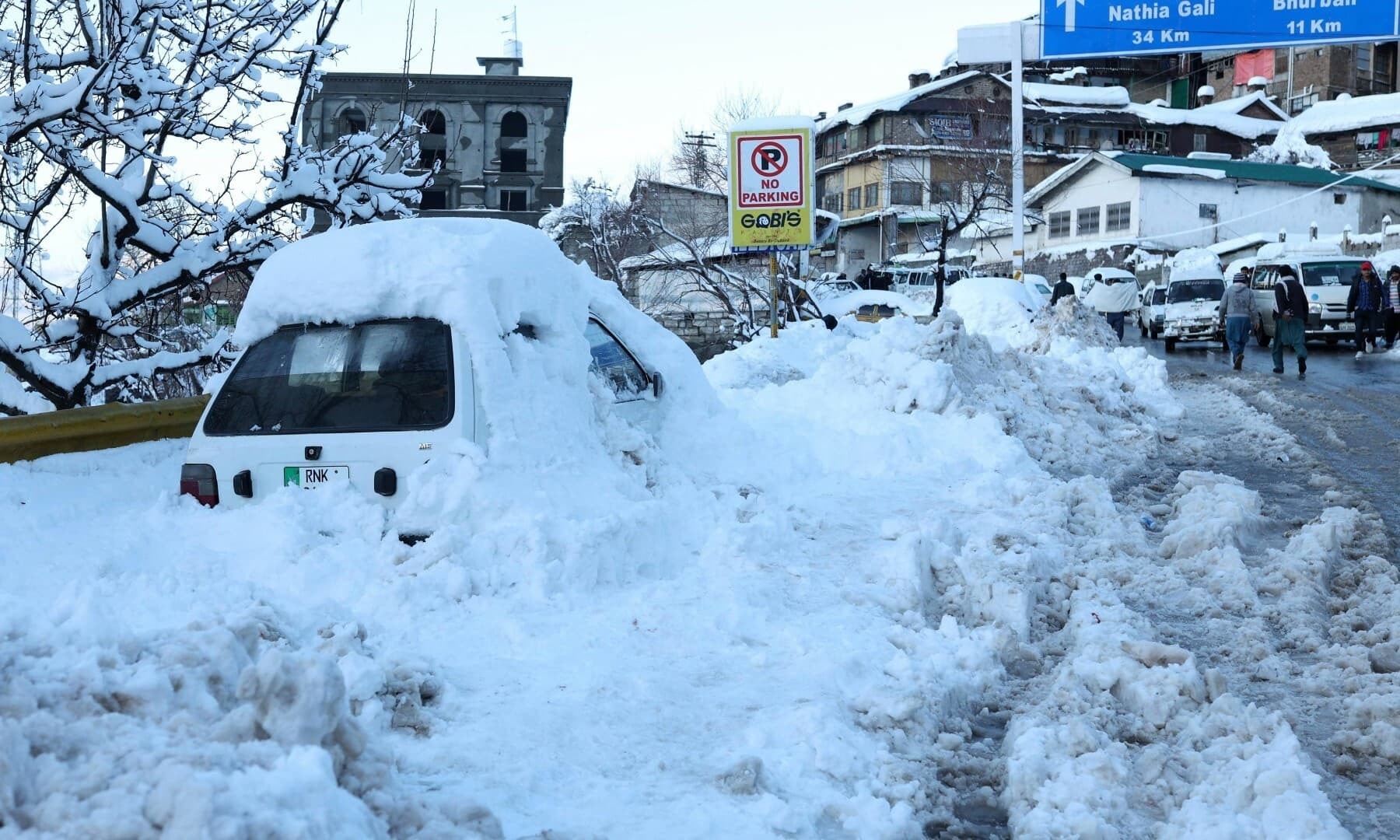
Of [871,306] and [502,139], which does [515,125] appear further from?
[871,306]

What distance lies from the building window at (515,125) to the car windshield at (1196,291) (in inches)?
1218

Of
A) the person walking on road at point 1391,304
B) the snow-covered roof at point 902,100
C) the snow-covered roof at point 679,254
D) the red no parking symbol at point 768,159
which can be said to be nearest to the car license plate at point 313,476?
the red no parking symbol at point 768,159

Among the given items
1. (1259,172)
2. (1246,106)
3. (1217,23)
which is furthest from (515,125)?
(1246,106)

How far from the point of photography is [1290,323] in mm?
20125

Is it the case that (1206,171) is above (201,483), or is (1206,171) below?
above

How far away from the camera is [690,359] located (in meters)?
8.80

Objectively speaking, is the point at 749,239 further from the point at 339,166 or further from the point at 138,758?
the point at 138,758

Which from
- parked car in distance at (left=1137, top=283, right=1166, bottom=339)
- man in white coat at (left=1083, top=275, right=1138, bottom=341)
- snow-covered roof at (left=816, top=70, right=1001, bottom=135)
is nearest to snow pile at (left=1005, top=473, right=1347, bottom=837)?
parked car in distance at (left=1137, top=283, right=1166, bottom=339)

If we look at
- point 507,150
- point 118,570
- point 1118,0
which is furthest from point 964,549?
point 507,150

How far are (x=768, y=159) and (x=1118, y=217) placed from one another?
43.4m

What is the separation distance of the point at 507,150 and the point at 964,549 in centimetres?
4931

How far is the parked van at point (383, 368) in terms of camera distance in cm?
583

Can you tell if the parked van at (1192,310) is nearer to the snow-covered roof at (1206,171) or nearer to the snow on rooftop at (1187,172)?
the snow on rooftop at (1187,172)

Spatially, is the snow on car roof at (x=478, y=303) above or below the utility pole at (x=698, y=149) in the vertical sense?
below
